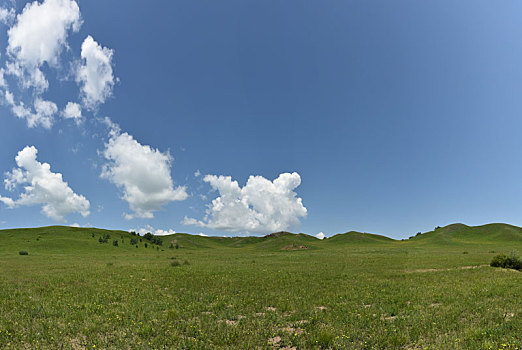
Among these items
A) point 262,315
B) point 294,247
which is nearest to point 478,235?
point 294,247

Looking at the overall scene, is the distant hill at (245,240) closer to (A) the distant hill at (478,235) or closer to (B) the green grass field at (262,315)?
(A) the distant hill at (478,235)

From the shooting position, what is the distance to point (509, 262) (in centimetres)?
2872

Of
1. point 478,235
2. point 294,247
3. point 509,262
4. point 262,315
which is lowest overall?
point 294,247

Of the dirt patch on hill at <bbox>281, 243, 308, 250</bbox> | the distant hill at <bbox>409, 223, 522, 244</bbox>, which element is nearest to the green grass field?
the dirt patch on hill at <bbox>281, 243, 308, 250</bbox>

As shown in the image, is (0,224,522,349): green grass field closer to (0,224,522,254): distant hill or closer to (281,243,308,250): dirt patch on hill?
(0,224,522,254): distant hill

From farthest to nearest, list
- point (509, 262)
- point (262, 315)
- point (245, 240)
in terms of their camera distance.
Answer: point (245, 240) → point (509, 262) → point (262, 315)

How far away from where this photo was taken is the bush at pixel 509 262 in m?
28.1

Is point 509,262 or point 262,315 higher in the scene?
point 509,262

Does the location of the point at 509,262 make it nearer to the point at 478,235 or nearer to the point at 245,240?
the point at 478,235

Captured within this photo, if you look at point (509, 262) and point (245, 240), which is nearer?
point (509, 262)

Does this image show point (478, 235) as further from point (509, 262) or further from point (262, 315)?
point (262, 315)

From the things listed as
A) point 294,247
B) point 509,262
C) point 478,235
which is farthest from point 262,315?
point 478,235

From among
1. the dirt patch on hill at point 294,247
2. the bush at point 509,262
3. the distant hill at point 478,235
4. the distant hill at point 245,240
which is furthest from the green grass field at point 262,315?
the distant hill at point 478,235

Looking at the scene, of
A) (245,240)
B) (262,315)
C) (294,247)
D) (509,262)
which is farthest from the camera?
(245,240)
